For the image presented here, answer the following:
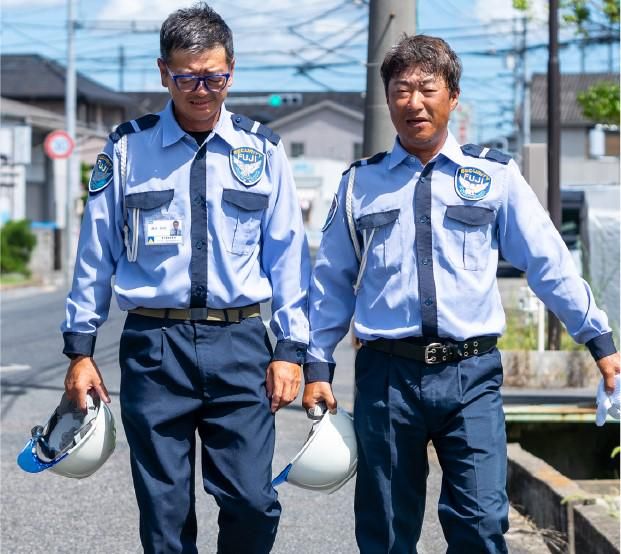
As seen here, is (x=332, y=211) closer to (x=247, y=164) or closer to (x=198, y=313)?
(x=247, y=164)

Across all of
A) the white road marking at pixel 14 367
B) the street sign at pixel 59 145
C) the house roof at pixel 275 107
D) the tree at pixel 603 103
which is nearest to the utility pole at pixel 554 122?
the tree at pixel 603 103

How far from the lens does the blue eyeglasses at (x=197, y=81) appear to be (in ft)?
12.3

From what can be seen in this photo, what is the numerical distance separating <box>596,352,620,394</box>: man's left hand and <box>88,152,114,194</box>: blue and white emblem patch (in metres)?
1.67

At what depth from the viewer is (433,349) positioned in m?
3.68

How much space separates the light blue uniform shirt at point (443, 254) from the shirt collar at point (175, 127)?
1.49ft

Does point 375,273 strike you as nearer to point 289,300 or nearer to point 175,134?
point 289,300

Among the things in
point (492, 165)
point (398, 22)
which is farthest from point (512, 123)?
point (492, 165)

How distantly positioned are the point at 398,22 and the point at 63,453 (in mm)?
4433

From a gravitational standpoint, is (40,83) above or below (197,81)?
above

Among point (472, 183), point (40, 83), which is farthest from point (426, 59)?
point (40, 83)

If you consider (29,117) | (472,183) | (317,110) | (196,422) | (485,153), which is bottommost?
(196,422)

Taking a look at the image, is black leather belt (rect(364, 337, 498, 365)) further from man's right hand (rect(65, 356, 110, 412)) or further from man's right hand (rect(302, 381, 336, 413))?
man's right hand (rect(65, 356, 110, 412))

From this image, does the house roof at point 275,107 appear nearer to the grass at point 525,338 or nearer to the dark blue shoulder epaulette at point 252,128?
the grass at point 525,338

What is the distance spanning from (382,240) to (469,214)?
0.28 metres
